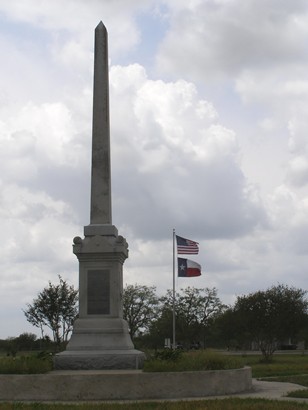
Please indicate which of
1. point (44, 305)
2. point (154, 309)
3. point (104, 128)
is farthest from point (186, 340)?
point (104, 128)

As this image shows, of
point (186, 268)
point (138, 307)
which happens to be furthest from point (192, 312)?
point (186, 268)

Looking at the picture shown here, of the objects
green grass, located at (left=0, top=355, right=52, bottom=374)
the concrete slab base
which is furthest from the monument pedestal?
the concrete slab base

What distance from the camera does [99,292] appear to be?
20.4 metres

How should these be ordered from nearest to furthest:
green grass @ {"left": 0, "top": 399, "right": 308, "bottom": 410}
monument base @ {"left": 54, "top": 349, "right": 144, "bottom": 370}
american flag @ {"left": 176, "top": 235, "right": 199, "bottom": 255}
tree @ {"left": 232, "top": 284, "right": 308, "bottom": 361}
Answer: green grass @ {"left": 0, "top": 399, "right": 308, "bottom": 410}, monument base @ {"left": 54, "top": 349, "right": 144, "bottom": 370}, american flag @ {"left": 176, "top": 235, "right": 199, "bottom": 255}, tree @ {"left": 232, "top": 284, "right": 308, "bottom": 361}

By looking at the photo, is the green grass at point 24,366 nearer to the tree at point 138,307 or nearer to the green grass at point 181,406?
the green grass at point 181,406

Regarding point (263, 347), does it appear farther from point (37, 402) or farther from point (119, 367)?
point (37, 402)

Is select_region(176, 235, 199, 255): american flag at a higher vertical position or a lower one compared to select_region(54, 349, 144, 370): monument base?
higher

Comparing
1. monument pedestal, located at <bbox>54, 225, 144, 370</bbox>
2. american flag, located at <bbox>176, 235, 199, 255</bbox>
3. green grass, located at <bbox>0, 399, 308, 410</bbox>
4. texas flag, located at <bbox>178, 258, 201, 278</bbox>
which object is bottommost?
green grass, located at <bbox>0, 399, 308, 410</bbox>

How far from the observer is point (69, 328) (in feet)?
144

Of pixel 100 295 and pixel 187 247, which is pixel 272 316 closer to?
pixel 187 247

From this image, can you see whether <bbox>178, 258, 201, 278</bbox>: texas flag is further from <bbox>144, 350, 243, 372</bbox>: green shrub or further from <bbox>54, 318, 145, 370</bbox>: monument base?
<bbox>144, 350, 243, 372</bbox>: green shrub

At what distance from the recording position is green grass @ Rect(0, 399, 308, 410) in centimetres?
1338

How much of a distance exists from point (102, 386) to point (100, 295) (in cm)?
490

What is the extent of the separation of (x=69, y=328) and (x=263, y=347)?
1378 cm
